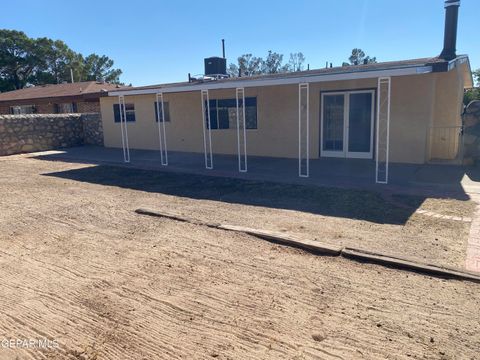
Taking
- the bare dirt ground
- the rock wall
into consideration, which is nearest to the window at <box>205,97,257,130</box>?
the rock wall

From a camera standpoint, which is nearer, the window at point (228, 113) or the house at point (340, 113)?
the house at point (340, 113)

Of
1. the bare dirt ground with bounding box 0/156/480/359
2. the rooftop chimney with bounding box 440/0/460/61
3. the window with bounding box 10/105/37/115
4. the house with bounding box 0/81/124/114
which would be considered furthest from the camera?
the window with bounding box 10/105/37/115

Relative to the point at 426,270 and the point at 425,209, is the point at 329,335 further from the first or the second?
the point at 425,209

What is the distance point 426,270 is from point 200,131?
12.5 metres

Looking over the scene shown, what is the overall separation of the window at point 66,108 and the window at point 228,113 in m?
14.2

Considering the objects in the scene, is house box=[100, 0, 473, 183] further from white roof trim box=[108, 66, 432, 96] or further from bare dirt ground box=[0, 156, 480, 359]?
bare dirt ground box=[0, 156, 480, 359]

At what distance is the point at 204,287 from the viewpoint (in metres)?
4.20

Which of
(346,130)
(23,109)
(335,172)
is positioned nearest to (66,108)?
(23,109)

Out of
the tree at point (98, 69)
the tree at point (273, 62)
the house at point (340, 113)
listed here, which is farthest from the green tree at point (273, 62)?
the house at point (340, 113)

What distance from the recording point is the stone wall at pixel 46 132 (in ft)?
55.2

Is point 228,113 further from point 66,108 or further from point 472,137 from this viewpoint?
point 66,108

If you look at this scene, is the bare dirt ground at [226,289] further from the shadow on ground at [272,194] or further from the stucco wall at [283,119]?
the stucco wall at [283,119]

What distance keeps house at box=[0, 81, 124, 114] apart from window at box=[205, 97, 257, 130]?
10828 millimetres

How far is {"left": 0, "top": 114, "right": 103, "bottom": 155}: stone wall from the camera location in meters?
16.8
